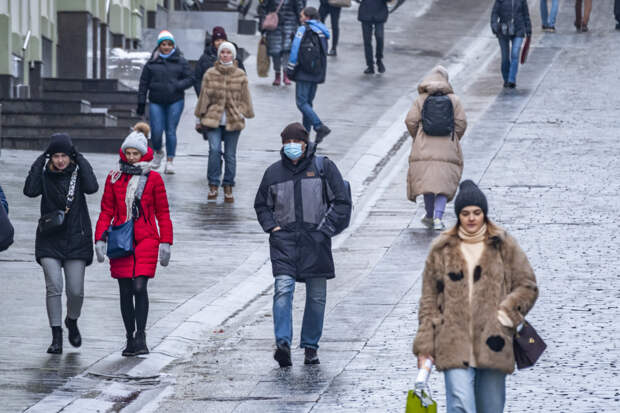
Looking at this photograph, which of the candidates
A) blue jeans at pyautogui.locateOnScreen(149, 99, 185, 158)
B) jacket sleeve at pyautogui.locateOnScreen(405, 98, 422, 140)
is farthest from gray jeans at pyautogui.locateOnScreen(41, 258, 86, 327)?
blue jeans at pyautogui.locateOnScreen(149, 99, 185, 158)

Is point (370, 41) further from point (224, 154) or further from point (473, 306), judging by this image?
point (473, 306)

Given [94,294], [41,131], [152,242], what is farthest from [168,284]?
[41,131]

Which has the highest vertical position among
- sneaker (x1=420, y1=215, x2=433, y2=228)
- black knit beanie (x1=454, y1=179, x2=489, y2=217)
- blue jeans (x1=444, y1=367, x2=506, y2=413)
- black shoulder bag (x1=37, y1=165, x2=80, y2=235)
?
black knit beanie (x1=454, y1=179, x2=489, y2=217)

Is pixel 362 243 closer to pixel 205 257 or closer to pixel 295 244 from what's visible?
pixel 205 257

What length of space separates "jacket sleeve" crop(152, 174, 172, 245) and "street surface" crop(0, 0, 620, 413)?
33.8 inches

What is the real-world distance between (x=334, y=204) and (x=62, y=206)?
6.71 ft

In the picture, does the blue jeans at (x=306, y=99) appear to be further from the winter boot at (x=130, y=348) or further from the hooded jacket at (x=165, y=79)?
the winter boot at (x=130, y=348)

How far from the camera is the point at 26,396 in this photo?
9414mm

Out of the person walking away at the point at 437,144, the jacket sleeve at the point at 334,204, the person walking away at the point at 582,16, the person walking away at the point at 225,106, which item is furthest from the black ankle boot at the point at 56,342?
the person walking away at the point at 582,16

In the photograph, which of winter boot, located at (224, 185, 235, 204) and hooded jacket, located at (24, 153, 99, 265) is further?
winter boot, located at (224, 185, 235, 204)

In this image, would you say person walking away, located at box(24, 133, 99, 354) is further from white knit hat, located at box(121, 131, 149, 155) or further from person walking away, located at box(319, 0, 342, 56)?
person walking away, located at box(319, 0, 342, 56)

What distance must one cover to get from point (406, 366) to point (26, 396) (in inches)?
100

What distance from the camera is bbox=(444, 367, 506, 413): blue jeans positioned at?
7.39 meters

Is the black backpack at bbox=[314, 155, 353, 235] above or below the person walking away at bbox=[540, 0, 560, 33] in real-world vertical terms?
below
